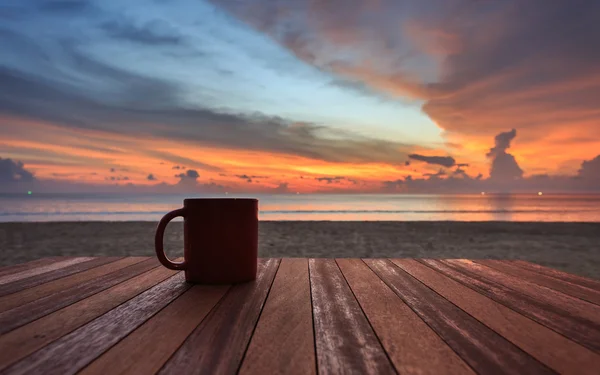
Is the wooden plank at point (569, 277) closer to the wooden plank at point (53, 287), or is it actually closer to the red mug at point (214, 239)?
the red mug at point (214, 239)

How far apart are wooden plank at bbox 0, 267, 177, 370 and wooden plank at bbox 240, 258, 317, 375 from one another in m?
0.30

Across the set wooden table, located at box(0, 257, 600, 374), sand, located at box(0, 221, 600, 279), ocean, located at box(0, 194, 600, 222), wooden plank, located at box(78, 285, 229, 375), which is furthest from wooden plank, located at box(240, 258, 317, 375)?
ocean, located at box(0, 194, 600, 222)

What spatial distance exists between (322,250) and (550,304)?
243 inches

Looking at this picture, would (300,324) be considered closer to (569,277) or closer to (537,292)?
(537,292)

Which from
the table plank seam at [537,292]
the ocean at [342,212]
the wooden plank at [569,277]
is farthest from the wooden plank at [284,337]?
the ocean at [342,212]

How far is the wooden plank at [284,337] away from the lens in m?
0.46

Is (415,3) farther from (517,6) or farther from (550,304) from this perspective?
(550,304)

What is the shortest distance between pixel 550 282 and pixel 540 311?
1.12 ft

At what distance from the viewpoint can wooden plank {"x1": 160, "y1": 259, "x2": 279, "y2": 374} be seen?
45 centimetres

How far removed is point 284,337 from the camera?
1.82ft

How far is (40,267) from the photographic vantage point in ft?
3.72

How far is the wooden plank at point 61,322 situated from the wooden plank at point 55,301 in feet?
0.07

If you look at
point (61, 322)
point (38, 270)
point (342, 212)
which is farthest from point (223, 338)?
point (342, 212)

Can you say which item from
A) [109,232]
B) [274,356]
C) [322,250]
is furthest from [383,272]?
[109,232]
